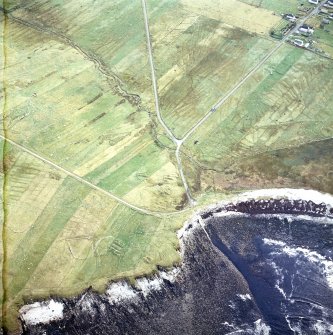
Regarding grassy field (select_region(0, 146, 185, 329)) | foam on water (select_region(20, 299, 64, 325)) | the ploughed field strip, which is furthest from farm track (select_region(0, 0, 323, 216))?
foam on water (select_region(20, 299, 64, 325))

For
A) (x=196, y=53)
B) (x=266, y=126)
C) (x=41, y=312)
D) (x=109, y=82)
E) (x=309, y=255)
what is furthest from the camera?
(x=196, y=53)

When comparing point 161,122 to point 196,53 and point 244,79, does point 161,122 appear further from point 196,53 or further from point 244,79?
point 196,53

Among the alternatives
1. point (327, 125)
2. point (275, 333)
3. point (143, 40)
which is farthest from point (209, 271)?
point (143, 40)

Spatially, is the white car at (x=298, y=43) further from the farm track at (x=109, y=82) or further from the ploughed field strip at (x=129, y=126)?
the farm track at (x=109, y=82)

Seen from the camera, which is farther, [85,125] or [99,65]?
[99,65]

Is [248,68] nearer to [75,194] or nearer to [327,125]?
[327,125]

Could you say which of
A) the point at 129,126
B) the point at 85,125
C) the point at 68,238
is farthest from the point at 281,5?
the point at 68,238

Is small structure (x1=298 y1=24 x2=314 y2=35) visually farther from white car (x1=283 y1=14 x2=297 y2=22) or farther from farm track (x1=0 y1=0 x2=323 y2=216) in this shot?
white car (x1=283 y1=14 x2=297 y2=22)
